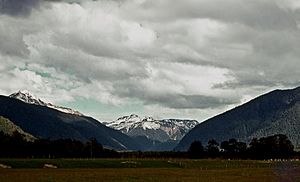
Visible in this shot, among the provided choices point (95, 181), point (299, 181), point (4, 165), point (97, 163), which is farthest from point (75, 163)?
point (299, 181)

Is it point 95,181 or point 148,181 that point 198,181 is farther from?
point 95,181

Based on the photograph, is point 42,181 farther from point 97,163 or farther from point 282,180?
point 97,163

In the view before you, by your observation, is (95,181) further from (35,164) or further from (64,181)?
(35,164)

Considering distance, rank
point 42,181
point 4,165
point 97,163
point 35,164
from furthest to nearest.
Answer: point 97,163, point 35,164, point 4,165, point 42,181

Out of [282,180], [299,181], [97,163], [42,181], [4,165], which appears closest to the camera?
[282,180]

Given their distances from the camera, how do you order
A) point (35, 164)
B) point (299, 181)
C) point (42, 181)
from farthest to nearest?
point (35, 164), point (42, 181), point (299, 181)

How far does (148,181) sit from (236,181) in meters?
15.6

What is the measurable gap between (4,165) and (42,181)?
7116cm

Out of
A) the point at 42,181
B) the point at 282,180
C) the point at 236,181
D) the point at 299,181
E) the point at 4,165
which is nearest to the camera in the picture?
the point at 282,180

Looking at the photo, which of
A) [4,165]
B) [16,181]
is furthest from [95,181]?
[4,165]

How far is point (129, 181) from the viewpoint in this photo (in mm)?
83500

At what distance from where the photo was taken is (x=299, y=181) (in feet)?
222

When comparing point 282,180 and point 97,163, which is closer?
point 282,180

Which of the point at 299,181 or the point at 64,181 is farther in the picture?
the point at 64,181
